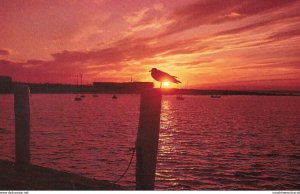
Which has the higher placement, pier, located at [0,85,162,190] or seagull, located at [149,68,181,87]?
seagull, located at [149,68,181,87]

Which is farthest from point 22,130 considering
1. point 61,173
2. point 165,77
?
point 165,77

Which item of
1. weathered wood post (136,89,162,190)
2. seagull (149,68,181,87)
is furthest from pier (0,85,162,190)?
seagull (149,68,181,87)

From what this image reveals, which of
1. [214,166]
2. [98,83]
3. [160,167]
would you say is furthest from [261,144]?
[98,83]

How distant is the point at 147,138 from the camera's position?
5.95 meters

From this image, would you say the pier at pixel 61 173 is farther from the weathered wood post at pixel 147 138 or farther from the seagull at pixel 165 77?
the seagull at pixel 165 77

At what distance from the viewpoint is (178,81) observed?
602cm

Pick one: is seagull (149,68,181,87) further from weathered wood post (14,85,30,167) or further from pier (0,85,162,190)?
weathered wood post (14,85,30,167)

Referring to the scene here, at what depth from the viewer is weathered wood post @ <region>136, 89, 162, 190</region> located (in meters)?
5.86

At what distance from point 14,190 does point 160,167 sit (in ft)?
54.7

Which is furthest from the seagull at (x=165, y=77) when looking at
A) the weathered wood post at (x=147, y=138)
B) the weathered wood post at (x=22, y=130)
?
the weathered wood post at (x=22, y=130)

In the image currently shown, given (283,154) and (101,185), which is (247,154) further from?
(101,185)

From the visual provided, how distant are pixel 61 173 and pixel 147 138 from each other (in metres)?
2.68

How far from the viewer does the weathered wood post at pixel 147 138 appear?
5.86 metres

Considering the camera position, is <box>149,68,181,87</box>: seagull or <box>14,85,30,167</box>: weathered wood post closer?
<box>149,68,181,87</box>: seagull
